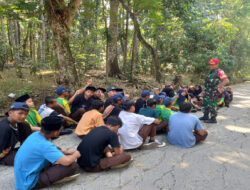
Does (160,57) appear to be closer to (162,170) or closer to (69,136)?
(69,136)

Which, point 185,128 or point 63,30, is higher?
point 63,30

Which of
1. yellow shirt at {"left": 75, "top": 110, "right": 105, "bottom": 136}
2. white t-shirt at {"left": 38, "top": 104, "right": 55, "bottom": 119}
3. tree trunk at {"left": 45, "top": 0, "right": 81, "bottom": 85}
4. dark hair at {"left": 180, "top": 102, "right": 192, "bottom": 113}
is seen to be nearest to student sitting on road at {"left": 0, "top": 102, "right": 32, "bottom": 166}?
white t-shirt at {"left": 38, "top": 104, "right": 55, "bottom": 119}

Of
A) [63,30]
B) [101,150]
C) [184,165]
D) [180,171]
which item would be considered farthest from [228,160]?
[63,30]

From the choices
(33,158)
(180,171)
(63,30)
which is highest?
(63,30)

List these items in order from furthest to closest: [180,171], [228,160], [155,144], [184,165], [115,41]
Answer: [115,41] < [155,144] < [228,160] < [184,165] < [180,171]

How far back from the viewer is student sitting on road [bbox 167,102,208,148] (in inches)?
163

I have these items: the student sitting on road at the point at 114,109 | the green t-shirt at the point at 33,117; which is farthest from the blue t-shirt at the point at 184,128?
the green t-shirt at the point at 33,117

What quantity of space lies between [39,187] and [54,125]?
3.35 ft

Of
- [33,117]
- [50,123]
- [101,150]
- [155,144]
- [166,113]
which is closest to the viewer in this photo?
[50,123]

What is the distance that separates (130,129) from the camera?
3.91 m

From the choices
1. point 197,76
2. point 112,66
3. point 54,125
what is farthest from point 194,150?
point 197,76

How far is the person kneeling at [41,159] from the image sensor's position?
8.38 feet

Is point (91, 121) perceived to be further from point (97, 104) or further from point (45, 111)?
point (45, 111)

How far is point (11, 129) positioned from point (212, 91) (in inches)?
204
